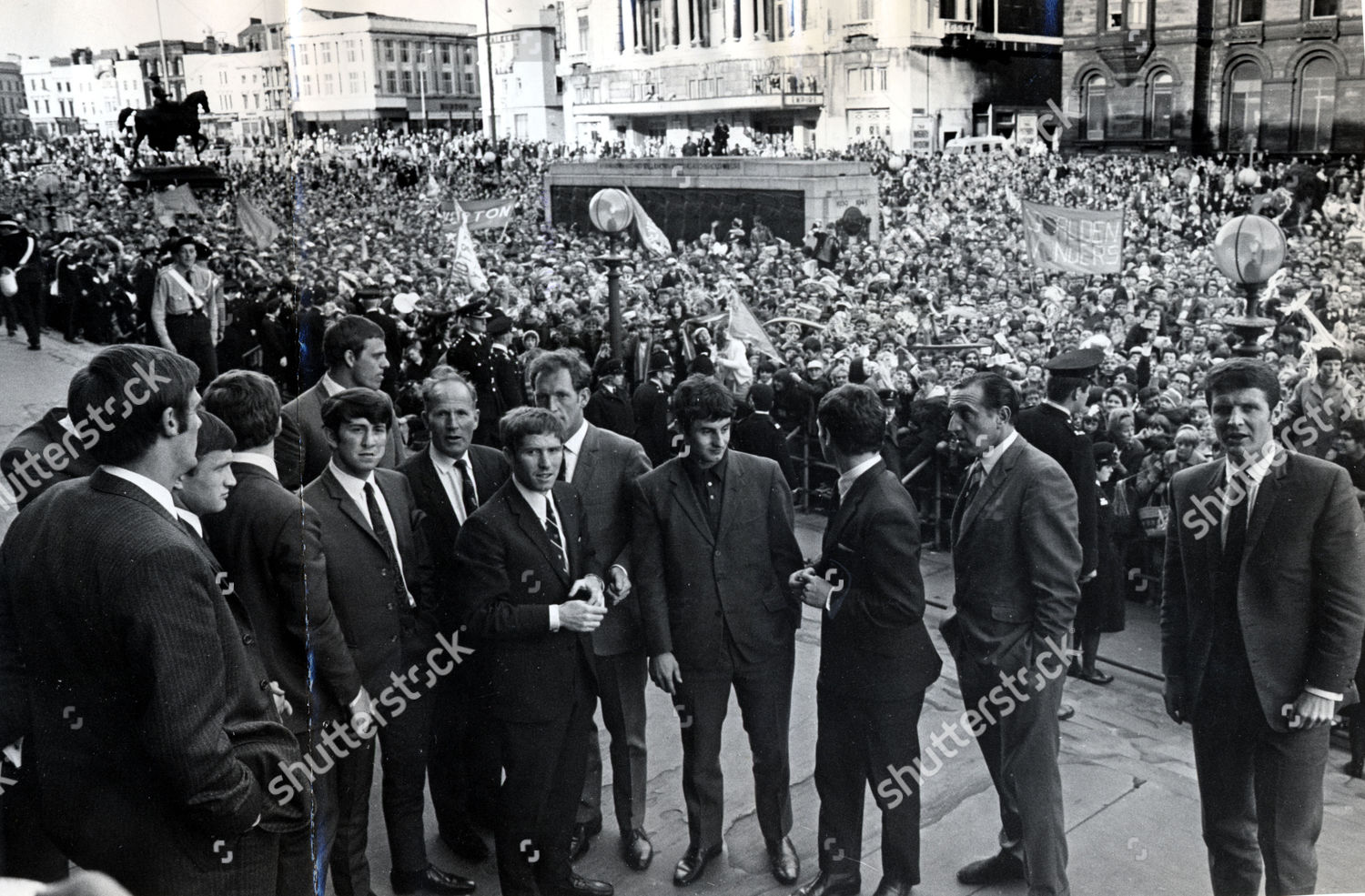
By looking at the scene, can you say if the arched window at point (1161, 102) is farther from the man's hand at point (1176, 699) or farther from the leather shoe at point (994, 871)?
the leather shoe at point (994, 871)

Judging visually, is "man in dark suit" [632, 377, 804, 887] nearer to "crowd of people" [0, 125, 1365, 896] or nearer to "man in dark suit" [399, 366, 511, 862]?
"crowd of people" [0, 125, 1365, 896]

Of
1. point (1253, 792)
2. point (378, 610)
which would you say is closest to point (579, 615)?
point (378, 610)

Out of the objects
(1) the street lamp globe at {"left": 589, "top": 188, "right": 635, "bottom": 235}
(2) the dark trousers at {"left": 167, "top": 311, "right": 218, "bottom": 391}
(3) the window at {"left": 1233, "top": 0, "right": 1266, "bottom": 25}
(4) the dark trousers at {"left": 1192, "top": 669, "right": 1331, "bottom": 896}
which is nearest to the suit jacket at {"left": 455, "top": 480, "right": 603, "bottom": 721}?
(2) the dark trousers at {"left": 167, "top": 311, "right": 218, "bottom": 391}

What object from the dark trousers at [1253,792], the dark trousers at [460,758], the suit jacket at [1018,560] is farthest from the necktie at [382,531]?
the dark trousers at [1253,792]

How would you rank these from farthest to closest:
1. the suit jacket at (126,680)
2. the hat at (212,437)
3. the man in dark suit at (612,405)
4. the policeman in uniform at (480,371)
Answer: the policeman in uniform at (480,371) → the man in dark suit at (612,405) → the hat at (212,437) → the suit jacket at (126,680)

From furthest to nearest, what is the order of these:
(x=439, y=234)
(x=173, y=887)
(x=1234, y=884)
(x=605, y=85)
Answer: (x=439, y=234), (x=605, y=85), (x=1234, y=884), (x=173, y=887)

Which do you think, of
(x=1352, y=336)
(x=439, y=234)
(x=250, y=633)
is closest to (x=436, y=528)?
(x=250, y=633)

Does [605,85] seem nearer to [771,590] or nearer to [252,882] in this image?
[771,590]
